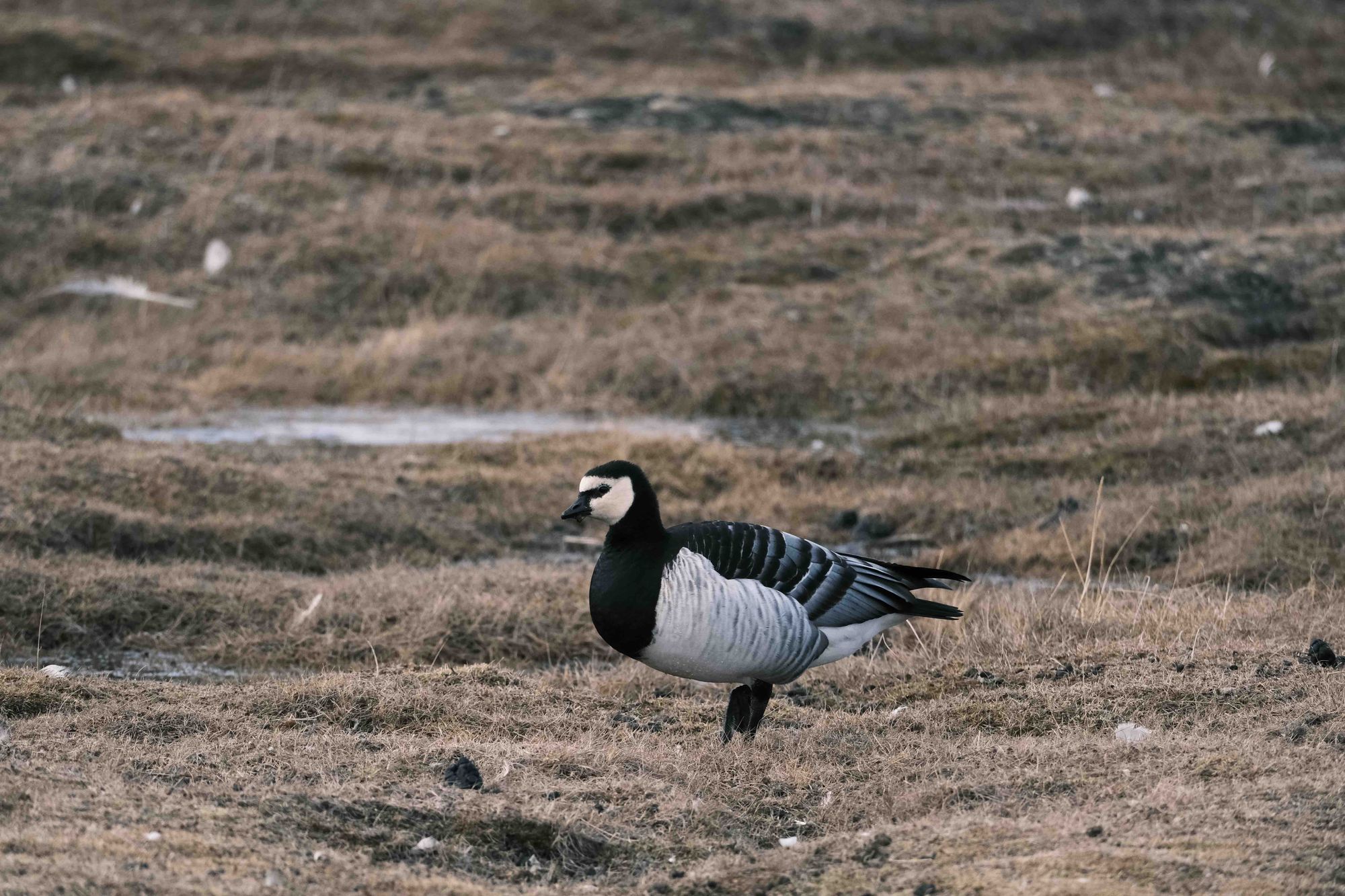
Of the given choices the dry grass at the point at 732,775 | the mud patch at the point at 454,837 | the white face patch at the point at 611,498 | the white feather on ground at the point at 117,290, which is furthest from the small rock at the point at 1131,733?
the white feather on ground at the point at 117,290

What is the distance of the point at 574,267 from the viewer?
20.3 m

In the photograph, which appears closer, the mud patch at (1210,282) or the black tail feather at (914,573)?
the black tail feather at (914,573)

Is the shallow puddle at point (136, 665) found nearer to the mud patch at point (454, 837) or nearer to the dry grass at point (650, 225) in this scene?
the mud patch at point (454, 837)

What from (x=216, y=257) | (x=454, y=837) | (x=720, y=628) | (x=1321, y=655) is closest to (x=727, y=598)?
(x=720, y=628)

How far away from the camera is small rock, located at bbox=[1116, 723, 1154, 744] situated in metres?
6.75

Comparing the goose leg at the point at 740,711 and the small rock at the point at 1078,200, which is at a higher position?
the small rock at the point at 1078,200

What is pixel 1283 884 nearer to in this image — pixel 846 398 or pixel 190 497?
pixel 190 497

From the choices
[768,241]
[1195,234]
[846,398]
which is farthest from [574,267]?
[1195,234]

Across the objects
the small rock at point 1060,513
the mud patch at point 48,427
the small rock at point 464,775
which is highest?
the small rock at point 464,775

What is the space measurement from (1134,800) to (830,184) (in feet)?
61.5

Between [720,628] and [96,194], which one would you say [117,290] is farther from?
[720,628]

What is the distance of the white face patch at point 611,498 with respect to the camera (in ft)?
22.3

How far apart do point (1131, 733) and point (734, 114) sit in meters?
22.1

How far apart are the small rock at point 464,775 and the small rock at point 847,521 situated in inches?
276
